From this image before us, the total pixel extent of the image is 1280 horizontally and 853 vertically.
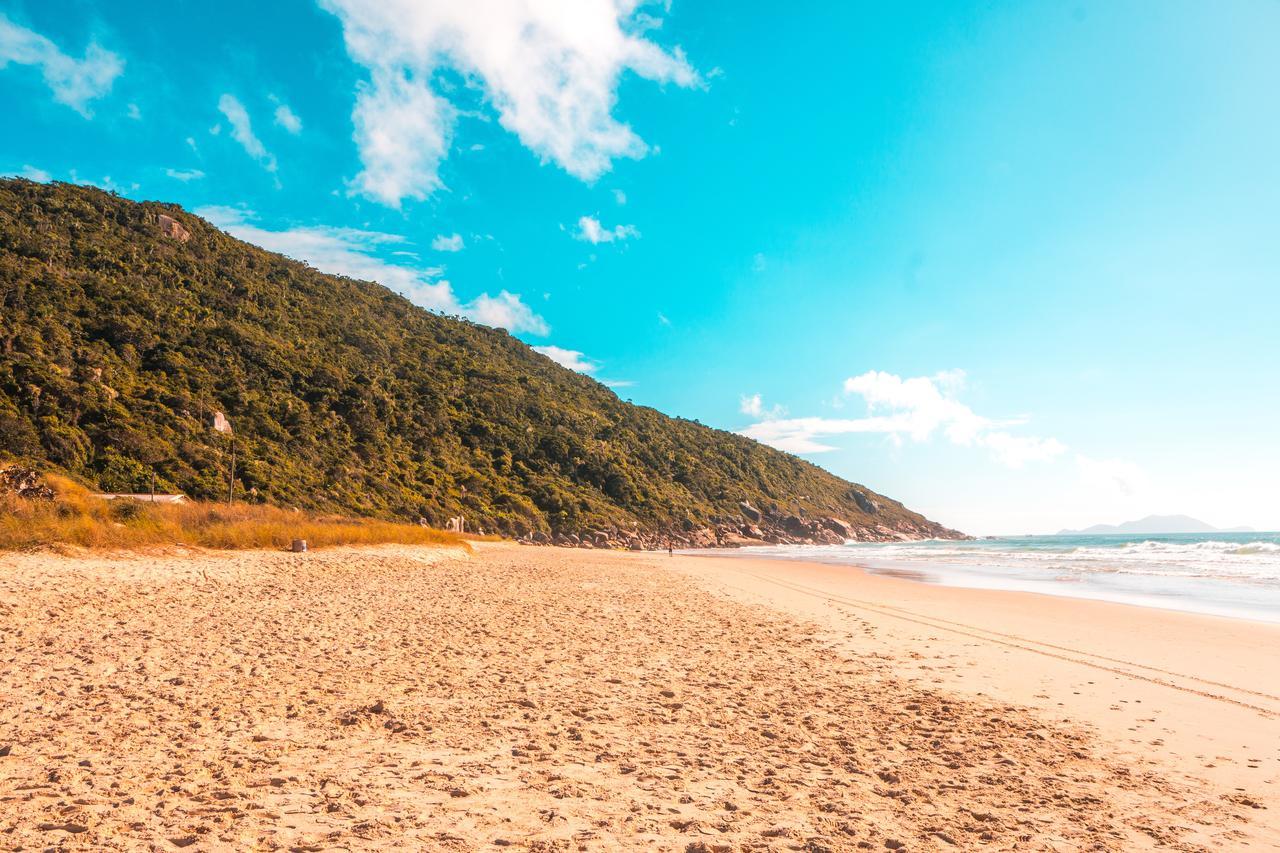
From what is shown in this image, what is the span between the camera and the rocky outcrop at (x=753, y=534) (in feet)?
235

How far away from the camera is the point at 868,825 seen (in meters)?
4.21

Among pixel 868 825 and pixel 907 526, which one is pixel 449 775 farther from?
pixel 907 526

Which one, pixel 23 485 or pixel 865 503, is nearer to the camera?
pixel 23 485

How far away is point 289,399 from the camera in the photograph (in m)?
61.1

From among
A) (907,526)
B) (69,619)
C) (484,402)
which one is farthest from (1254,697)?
(907,526)

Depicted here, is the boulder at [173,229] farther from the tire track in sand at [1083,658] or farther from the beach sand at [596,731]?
the tire track in sand at [1083,658]

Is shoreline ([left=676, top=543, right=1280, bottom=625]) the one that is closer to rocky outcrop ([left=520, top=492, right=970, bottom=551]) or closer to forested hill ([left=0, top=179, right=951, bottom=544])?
rocky outcrop ([left=520, top=492, right=970, bottom=551])

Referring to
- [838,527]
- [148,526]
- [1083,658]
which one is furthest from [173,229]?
[838,527]

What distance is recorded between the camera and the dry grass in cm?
1465

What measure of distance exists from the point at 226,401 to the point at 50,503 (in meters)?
43.7

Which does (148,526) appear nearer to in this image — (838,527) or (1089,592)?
(1089,592)

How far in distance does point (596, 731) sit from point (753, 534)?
318ft

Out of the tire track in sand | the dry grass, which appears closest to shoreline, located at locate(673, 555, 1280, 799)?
the tire track in sand

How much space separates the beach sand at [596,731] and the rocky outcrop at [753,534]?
53947 millimetres
